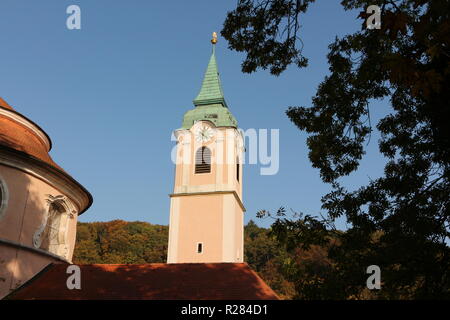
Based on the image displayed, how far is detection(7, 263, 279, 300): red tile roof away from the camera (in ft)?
48.7

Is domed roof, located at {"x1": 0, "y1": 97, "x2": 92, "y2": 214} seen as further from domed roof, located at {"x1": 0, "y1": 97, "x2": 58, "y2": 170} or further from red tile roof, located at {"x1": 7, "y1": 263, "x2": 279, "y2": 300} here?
red tile roof, located at {"x1": 7, "y1": 263, "x2": 279, "y2": 300}

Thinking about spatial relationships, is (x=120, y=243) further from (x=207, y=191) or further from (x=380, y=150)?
(x=380, y=150)

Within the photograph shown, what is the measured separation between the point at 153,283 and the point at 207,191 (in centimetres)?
1431

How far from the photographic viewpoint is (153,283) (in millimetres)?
15594

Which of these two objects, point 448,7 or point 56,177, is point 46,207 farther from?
point 448,7

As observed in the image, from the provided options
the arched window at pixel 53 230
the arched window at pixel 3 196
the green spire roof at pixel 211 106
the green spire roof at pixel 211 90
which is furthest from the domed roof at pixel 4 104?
the green spire roof at pixel 211 90

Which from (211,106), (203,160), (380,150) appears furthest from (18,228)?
(211,106)

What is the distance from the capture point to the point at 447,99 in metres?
8.08

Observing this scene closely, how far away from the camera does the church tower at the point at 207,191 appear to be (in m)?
28.5

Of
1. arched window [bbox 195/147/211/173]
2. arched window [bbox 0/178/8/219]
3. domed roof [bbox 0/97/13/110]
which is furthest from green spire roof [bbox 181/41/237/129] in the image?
arched window [bbox 0/178/8/219]

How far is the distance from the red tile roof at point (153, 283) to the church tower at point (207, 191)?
11.6 m

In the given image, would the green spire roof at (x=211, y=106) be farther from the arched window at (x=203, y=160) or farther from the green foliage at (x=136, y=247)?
the green foliage at (x=136, y=247)
